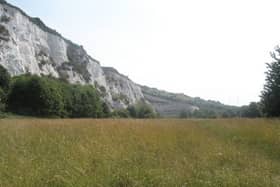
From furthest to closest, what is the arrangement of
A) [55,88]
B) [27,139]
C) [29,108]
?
[55,88]
[29,108]
[27,139]

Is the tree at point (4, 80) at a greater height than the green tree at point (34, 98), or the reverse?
the tree at point (4, 80)

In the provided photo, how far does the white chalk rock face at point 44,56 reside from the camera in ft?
192

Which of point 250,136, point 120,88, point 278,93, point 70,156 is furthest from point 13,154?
point 120,88

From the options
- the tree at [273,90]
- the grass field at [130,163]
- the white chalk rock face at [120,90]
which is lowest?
the grass field at [130,163]

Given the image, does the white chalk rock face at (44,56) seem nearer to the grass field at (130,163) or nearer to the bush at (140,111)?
the bush at (140,111)

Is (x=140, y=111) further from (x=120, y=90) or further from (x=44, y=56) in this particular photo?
(x=44, y=56)

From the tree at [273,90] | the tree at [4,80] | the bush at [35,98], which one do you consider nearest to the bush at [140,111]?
the bush at [35,98]

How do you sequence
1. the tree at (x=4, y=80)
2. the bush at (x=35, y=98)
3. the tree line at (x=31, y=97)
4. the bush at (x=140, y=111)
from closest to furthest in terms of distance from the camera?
the tree at (x=4, y=80) → the tree line at (x=31, y=97) → the bush at (x=35, y=98) → the bush at (x=140, y=111)

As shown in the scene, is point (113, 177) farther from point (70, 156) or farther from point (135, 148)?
point (135, 148)

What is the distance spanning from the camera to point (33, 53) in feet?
217

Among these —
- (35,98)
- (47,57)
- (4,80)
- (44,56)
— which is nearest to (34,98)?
(35,98)

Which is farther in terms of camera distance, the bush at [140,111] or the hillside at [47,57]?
the bush at [140,111]

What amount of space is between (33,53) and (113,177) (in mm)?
67369

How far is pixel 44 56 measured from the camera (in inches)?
2852
